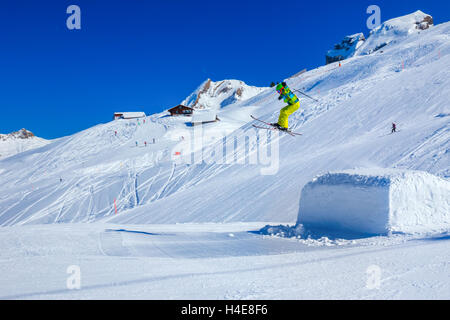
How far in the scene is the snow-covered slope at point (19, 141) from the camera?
108625 millimetres

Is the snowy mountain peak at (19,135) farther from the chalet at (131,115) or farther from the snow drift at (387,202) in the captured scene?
the snow drift at (387,202)

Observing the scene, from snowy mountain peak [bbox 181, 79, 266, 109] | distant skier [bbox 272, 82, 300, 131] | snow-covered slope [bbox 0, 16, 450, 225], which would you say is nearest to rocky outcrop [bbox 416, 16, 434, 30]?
snowy mountain peak [bbox 181, 79, 266, 109]

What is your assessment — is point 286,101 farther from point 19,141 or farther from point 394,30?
point 19,141

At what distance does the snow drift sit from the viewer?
773cm

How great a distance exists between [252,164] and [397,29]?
316ft

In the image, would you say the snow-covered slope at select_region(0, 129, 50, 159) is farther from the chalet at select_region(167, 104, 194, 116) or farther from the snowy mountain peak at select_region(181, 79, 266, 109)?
the chalet at select_region(167, 104, 194, 116)

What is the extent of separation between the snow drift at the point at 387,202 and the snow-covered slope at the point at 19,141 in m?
115

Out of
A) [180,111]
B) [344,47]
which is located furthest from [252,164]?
[344,47]

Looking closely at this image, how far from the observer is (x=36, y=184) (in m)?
29.7

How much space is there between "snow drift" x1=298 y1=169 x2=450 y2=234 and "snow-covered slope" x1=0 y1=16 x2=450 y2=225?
216 inches

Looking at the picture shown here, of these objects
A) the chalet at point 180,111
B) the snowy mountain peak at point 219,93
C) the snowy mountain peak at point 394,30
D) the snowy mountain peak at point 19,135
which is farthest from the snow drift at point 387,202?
the snowy mountain peak at point 19,135
